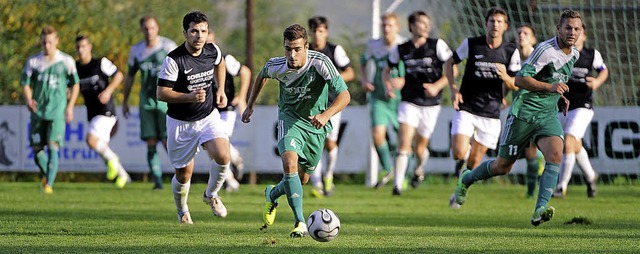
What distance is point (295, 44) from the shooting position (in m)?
8.50

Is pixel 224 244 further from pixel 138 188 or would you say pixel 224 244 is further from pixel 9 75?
pixel 9 75

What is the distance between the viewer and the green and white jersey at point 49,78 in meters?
15.0

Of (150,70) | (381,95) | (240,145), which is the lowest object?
(240,145)

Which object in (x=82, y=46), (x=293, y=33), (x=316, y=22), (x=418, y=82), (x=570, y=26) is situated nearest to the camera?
(x=293, y=33)

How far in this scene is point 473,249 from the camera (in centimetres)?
798

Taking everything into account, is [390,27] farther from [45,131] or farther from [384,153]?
[45,131]

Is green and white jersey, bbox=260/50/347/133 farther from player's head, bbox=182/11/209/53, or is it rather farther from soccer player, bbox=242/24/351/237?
player's head, bbox=182/11/209/53

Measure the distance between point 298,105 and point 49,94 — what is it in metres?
6.89

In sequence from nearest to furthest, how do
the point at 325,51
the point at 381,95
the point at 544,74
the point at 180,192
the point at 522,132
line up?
the point at 544,74 < the point at 180,192 < the point at 522,132 < the point at 325,51 < the point at 381,95

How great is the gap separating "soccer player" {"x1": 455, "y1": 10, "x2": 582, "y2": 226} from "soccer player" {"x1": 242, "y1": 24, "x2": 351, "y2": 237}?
1829 mm

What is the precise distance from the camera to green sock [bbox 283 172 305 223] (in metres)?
8.55

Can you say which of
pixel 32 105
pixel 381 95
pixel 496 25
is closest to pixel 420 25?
pixel 381 95

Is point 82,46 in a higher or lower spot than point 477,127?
higher

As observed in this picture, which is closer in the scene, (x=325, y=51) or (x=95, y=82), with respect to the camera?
(x=325, y=51)
